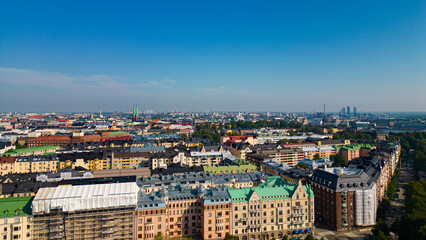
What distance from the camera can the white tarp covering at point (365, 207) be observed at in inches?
2286

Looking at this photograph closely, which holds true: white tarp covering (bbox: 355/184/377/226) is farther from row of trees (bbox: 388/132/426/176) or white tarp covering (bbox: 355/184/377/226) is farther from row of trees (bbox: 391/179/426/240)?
row of trees (bbox: 388/132/426/176)

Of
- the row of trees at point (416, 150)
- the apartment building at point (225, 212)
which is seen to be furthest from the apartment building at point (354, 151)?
the apartment building at point (225, 212)

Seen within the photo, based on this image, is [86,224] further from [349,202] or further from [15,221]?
[349,202]

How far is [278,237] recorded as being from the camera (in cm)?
5519

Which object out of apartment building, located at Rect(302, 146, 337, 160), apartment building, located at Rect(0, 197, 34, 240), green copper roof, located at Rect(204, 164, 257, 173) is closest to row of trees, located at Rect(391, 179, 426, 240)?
green copper roof, located at Rect(204, 164, 257, 173)

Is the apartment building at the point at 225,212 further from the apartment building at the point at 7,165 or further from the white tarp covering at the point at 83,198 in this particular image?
the apartment building at the point at 7,165

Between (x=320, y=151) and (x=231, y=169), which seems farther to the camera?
(x=320, y=151)

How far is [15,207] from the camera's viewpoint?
4659 centimetres

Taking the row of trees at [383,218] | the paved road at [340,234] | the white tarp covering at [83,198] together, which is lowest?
the paved road at [340,234]

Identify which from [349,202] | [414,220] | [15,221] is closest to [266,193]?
[349,202]

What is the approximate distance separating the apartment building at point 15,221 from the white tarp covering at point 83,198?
2036 mm

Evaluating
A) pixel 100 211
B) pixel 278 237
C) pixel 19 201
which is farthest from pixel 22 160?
pixel 278 237

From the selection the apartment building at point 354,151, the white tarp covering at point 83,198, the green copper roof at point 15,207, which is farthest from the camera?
the apartment building at point 354,151

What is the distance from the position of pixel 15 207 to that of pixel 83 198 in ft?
33.0
